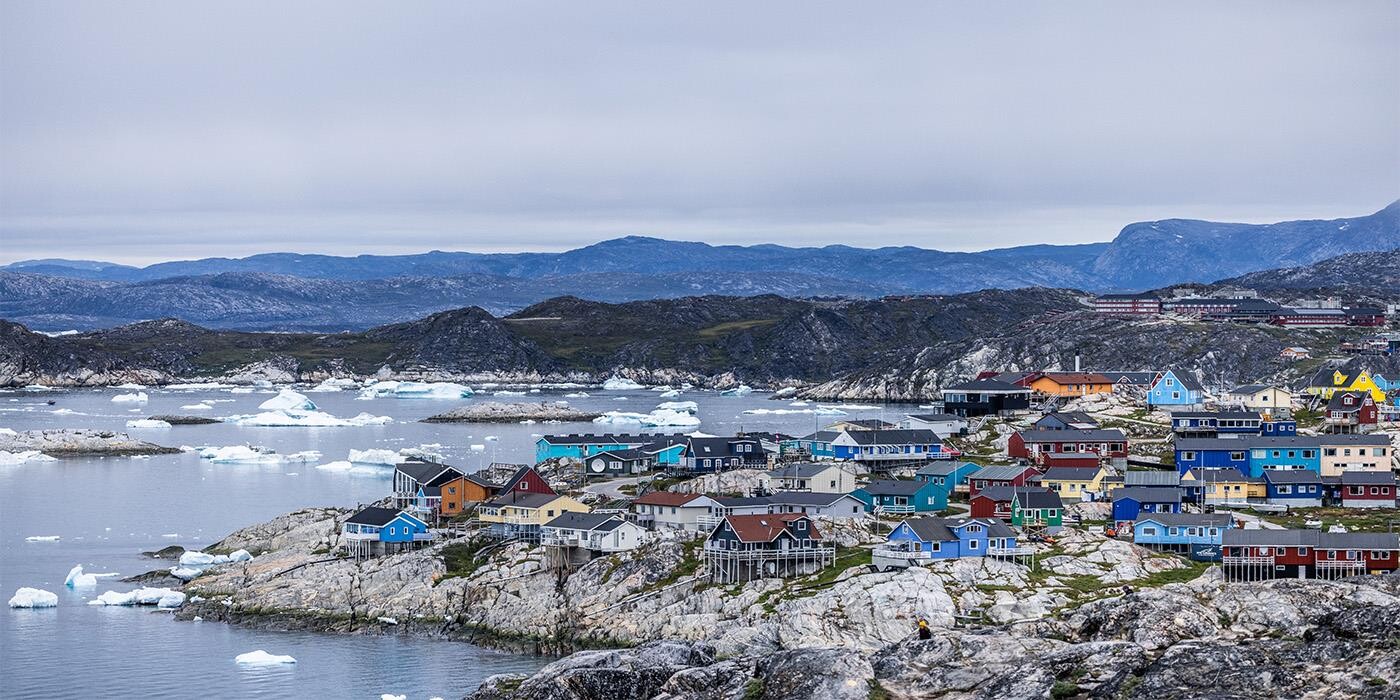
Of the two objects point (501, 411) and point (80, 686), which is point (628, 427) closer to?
point (501, 411)

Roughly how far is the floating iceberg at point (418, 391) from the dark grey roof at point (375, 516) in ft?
404

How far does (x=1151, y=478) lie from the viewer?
216ft

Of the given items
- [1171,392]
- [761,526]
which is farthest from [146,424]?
[761,526]

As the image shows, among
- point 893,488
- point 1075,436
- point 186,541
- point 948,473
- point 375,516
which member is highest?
point 1075,436

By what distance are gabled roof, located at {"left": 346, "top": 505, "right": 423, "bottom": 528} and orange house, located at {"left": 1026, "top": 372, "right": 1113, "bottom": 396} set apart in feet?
151

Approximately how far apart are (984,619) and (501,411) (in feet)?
342

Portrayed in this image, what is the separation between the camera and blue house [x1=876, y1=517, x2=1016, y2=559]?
178 feet

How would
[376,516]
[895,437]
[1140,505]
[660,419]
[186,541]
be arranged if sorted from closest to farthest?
[1140,505] < [376,516] < [186,541] < [895,437] < [660,419]

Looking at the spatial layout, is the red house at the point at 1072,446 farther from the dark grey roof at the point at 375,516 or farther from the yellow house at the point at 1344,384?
the dark grey roof at the point at 375,516

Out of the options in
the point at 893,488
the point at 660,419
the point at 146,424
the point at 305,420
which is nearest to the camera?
the point at 893,488

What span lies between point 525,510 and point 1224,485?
27.5 meters

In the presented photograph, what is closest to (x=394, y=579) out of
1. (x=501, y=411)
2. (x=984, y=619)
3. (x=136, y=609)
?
(x=136, y=609)

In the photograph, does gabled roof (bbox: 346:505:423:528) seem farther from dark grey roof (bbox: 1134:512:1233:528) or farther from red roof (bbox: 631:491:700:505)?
dark grey roof (bbox: 1134:512:1233:528)

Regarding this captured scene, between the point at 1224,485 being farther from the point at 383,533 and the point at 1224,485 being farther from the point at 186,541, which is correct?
the point at 186,541
